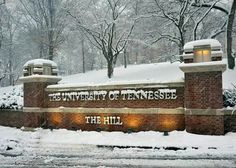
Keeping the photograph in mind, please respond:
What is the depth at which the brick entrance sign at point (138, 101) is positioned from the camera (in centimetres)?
1471

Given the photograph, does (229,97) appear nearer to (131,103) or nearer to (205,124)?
(205,124)

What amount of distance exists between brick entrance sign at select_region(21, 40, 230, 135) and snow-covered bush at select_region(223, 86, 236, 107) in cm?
138

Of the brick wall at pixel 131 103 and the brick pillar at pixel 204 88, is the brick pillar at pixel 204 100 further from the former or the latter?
the brick wall at pixel 131 103

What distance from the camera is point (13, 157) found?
12.2 metres

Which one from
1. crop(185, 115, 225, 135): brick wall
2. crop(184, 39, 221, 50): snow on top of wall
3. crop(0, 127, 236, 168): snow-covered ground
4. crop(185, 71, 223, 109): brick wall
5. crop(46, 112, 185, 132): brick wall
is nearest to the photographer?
crop(0, 127, 236, 168): snow-covered ground

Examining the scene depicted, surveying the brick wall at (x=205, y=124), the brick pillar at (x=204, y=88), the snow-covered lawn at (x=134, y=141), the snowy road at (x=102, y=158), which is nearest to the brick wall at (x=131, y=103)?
the brick pillar at (x=204, y=88)

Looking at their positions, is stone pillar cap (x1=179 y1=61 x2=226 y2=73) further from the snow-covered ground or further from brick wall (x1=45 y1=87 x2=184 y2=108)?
the snow-covered ground

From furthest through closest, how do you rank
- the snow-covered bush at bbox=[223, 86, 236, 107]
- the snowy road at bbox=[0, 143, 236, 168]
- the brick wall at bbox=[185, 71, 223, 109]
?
the snow-covered bush at bbox=[223, 86, 236, 107] → the brick wall at bbox=[185, 71, 223, 109] → the snowy road at bbox=[0, 143, 236, 168]

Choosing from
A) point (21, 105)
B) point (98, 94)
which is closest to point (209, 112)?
point (98, 94)

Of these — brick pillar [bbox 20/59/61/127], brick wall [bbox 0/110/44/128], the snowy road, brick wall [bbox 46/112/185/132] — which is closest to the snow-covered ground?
the snowy road

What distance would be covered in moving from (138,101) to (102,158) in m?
5.62

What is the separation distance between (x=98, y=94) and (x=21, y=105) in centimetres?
742

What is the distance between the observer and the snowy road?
10333mm

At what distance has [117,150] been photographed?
43.4 feet
